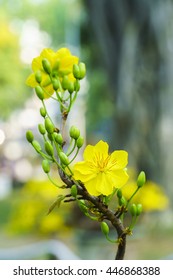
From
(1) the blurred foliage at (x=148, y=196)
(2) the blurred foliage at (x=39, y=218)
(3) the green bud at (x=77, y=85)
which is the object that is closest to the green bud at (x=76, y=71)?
(3) the green bud at (x=77, y=85)

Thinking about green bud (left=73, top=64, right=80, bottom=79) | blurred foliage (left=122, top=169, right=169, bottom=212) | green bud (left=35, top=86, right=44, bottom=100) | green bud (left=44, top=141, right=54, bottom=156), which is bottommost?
green bud (left=44, top=141, right=54, bottom=156)

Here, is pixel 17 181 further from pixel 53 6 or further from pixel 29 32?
pixel 53 6

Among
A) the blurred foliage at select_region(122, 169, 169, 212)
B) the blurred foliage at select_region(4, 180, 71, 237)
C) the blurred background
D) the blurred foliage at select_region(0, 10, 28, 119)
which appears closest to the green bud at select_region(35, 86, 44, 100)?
the blurred foliage at select_region(122, 169, 169, 212)

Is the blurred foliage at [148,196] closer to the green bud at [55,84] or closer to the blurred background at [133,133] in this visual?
the blurred background at [133,133]

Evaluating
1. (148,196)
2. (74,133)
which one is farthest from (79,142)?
(148,196)

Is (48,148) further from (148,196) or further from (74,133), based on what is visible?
(148,196)

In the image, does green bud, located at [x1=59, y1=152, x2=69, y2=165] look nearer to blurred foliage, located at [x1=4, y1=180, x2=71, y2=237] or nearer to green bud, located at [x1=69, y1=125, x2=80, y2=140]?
green bud, located at [x1=69, y1=125, x2=80, y2=140]
